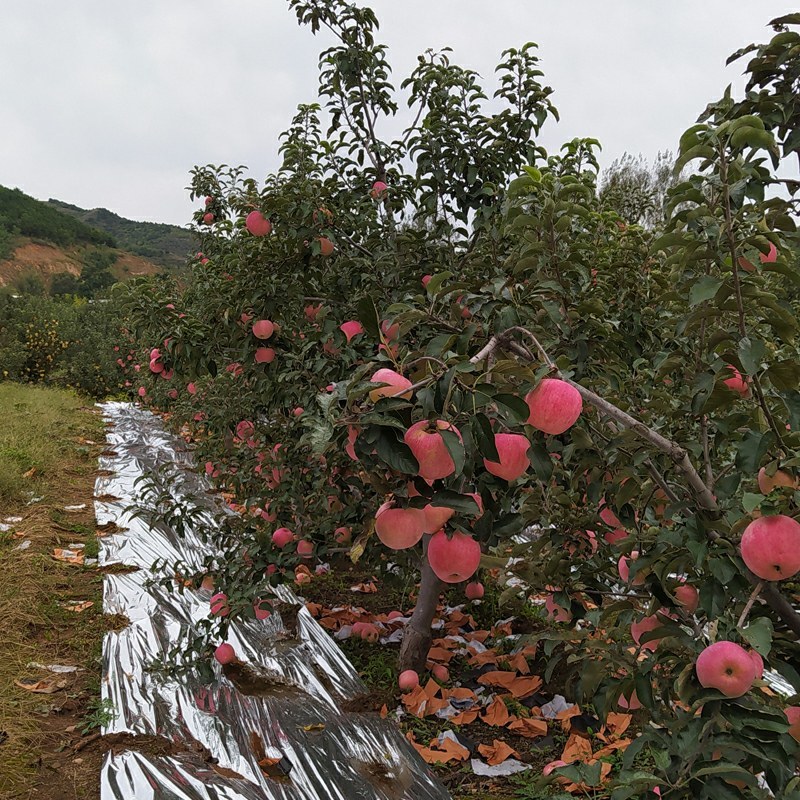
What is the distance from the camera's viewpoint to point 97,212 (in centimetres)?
5519

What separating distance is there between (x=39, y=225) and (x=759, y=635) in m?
50.2

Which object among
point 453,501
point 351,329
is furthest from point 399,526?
point 351,329

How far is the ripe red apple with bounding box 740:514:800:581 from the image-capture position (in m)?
0.94

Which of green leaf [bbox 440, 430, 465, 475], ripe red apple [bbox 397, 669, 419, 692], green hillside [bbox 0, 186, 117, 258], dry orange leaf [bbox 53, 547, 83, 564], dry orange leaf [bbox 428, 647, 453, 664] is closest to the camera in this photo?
green leaf [bbox 440, 430, 465, 475]

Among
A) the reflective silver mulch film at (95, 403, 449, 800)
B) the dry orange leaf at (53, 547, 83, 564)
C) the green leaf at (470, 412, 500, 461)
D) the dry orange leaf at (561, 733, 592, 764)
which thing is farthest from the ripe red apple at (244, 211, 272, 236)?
the dry orange leaf at (53, 547, 83, 564)

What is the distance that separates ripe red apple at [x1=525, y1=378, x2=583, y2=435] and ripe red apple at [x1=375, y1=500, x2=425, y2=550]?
218mm

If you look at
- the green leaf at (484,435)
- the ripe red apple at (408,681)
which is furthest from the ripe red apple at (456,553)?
the ripe red apple at (408,681)

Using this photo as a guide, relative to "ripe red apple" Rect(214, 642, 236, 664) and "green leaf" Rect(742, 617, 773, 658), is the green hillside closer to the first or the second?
"ripe red apple" Rect(214, 642, 236, 664)

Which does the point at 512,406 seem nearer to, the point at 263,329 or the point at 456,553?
the point at 456,553

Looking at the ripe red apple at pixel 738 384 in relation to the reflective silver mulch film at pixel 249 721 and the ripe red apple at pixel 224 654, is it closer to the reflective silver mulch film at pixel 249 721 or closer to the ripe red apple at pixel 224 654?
the reflective silver mulch film at pixel 249 721

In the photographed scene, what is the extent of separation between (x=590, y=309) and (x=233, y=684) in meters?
2.35

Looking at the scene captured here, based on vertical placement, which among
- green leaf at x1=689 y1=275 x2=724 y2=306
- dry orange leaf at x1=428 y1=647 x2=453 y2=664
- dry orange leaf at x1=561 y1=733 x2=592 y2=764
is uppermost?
green leaf at x1=689 y1=275 x2=724 y2=306

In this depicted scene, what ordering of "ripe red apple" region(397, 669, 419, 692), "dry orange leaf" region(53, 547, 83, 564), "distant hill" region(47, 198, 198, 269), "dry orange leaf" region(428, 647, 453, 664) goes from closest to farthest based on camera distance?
"ripe red apple" region(397, 669, 419, 692) → "dry orange leaf" region(428, 647, 453, 664) → "dry orange leaf" region(53, 547, 83, 564) → "distant hill" region(47, 198, 198, 269)

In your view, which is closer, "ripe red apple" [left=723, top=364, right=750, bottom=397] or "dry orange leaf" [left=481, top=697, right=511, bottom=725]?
"ripe red apple" [left=723, top=364, right=750, bottom=397]
